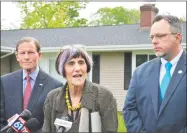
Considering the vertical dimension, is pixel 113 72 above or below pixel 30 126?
above

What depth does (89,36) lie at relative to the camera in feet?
63.2

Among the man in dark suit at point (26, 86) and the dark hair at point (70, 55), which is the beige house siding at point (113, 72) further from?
the dark hair at point (70, 55)

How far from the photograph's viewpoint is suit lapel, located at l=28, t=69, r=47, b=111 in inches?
144

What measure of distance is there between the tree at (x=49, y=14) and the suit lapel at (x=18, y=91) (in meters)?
17.7

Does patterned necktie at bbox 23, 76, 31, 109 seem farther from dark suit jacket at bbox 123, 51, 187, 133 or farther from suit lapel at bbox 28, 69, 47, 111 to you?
dark suit jacket at bbox 123, 51, 187, 133

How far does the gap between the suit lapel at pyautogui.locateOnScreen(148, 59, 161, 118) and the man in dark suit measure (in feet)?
3.01

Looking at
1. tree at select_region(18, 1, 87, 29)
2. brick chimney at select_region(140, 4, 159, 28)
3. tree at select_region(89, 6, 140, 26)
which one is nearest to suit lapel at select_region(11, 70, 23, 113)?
brick chimney at select_region(140, 4, 159, 28)

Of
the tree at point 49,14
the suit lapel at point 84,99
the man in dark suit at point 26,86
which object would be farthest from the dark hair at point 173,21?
the tree at point 49,14

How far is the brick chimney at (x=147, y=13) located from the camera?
57.3 ft

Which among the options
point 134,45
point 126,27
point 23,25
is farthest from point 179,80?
point 23,25

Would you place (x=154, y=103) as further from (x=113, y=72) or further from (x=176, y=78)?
(x=113, y=72)

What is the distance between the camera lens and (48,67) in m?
18.1

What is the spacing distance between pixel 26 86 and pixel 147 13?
14.5 metres

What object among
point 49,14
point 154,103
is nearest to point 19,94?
point 154,103
